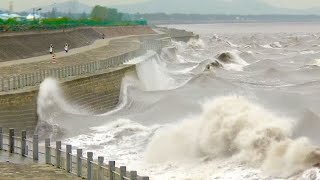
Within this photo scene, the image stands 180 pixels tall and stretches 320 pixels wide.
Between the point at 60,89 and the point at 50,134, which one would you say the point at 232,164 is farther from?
the point at 60,89

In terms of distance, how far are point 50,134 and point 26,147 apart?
6059 millimetres

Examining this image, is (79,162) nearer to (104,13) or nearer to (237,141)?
(237,141)

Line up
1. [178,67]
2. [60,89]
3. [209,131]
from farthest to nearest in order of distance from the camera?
[178,67] → [60,89] → [209,131]

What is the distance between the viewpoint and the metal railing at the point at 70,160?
1062cm

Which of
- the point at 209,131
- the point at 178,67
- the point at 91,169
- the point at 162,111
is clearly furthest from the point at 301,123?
the point at 178,67

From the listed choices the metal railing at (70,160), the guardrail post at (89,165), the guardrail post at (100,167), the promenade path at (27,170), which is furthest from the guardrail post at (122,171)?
the promenade path at (27,170)

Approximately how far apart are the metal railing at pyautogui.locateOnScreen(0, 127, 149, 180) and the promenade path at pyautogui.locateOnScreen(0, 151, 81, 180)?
0.16 m

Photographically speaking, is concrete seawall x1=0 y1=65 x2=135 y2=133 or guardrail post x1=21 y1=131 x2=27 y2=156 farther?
concrete seawall x1=0 y1=65 x2=135 y2=133

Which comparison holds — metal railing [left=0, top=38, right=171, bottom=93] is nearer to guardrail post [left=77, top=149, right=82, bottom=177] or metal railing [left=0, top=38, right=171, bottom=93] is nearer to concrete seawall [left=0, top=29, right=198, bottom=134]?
concrete seawall [left=0, top=29, right=198, bottom=134]

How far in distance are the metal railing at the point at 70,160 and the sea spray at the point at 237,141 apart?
10.9ft

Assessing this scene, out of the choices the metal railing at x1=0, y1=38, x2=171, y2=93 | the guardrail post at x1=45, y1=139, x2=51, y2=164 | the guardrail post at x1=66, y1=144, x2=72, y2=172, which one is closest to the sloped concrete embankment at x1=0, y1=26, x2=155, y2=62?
the metal railing at x1=0, y1=38, x2=171, y2=93

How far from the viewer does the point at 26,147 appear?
1379 centimetres

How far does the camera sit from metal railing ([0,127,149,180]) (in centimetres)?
1062

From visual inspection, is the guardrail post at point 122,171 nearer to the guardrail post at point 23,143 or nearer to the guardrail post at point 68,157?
the guardrail post at point 68,157
